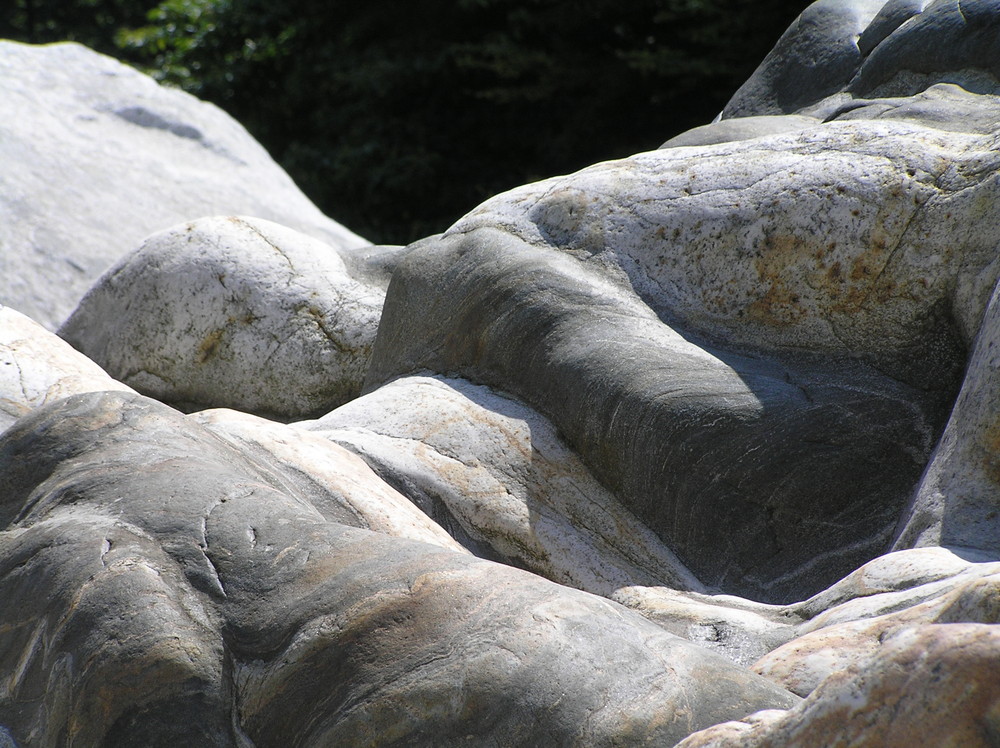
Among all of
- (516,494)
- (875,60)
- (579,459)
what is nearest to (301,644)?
(516,494)

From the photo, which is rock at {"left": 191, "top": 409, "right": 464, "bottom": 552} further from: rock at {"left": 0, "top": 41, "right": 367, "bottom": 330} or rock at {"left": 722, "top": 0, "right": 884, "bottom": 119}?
rock at {"left": 0, "top": 41, "right": 367, "bottom": 330}

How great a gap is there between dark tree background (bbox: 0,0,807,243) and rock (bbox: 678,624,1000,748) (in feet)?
22.6

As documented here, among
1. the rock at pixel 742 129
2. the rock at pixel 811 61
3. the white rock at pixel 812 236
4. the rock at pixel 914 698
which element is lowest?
the rock at pixel 914 698

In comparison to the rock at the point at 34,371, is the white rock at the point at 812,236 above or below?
above

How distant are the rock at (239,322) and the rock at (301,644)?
88.3 inches

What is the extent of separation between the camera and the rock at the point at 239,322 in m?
4.18

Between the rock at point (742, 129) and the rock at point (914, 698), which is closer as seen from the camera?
the rock at point (914, 698)

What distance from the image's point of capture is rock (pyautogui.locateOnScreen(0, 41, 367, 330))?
17.1 feet

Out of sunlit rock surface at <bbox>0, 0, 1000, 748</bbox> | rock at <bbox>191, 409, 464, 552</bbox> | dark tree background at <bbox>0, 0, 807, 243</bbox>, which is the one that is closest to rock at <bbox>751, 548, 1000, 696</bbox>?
sunlit rock surface at <bbox>0, 0, 1000, 748</bbox>

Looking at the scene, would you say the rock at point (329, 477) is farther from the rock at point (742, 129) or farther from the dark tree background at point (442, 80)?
the dark tree background at point (442, 80)

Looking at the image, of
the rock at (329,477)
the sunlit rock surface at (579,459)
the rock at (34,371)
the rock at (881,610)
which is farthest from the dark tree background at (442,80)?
the rock at (881,610)

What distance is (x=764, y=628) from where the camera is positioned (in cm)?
222

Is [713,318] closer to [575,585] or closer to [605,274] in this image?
[605,274]

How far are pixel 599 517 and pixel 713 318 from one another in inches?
24.9
